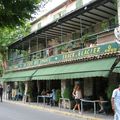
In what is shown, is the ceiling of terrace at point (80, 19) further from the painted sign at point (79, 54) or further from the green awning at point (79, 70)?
the green awning at point (79, 70)

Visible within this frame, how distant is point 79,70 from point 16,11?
12.3 meters

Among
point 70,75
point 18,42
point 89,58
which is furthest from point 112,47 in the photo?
point 18,42

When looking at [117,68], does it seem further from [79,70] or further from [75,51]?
[75,51]

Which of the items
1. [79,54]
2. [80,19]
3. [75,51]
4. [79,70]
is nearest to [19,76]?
[80,19]

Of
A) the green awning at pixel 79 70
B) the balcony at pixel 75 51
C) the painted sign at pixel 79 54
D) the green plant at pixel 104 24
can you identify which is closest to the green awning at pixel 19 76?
the balcony at pixel 75 51

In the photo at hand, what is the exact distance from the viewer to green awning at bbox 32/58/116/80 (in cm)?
1809

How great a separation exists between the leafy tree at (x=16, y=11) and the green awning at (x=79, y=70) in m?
9.31

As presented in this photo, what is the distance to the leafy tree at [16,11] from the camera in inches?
330

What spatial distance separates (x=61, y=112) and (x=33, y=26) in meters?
26.0

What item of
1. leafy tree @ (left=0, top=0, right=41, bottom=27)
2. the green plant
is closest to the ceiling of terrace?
the green plant

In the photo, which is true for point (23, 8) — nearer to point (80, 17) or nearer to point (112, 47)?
point (112, 47)

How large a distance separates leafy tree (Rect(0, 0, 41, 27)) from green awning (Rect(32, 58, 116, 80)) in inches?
367

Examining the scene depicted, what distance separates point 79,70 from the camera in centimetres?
2056

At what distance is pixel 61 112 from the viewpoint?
21750 millimetres
